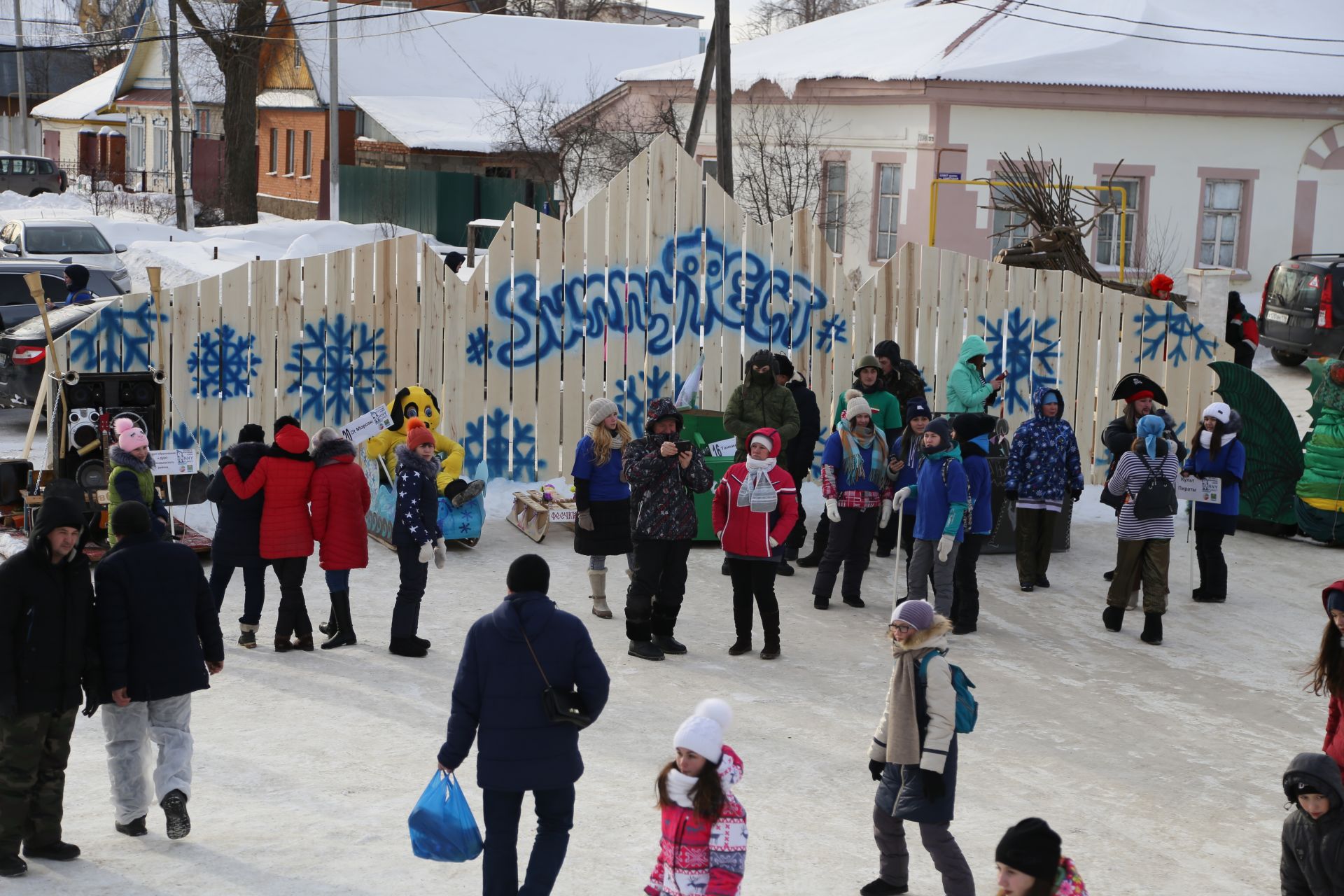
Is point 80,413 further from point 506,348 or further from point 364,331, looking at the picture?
point 506,348

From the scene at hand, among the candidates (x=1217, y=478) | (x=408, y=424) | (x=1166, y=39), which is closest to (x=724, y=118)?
(x=1217, y=478)

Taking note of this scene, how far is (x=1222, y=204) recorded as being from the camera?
80.2ft

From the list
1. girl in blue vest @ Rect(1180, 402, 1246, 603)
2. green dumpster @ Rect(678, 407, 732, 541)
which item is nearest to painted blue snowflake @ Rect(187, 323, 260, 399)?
green dumpster @ Rect(678, 407, 732, 541)

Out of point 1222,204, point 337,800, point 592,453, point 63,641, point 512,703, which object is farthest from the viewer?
point 1222,204

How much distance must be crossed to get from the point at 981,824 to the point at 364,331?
23.2 ft

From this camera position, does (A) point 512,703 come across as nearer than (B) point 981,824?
Yes

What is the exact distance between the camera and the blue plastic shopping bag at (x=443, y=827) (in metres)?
5.40

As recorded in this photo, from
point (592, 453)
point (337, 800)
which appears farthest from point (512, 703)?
point (592, 453)

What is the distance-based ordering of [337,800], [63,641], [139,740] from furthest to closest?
1. [337,800]
2. [139,740]
3. [63,641]

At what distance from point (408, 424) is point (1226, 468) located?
6.03m

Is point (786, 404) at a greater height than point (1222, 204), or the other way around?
point (1222, 204)

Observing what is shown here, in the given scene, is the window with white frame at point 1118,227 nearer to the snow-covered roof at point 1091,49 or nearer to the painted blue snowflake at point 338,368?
the snow-covered roof at point 1091,49

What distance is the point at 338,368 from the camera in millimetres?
12195

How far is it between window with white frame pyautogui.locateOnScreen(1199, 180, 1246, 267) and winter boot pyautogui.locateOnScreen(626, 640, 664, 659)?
1778 cm
